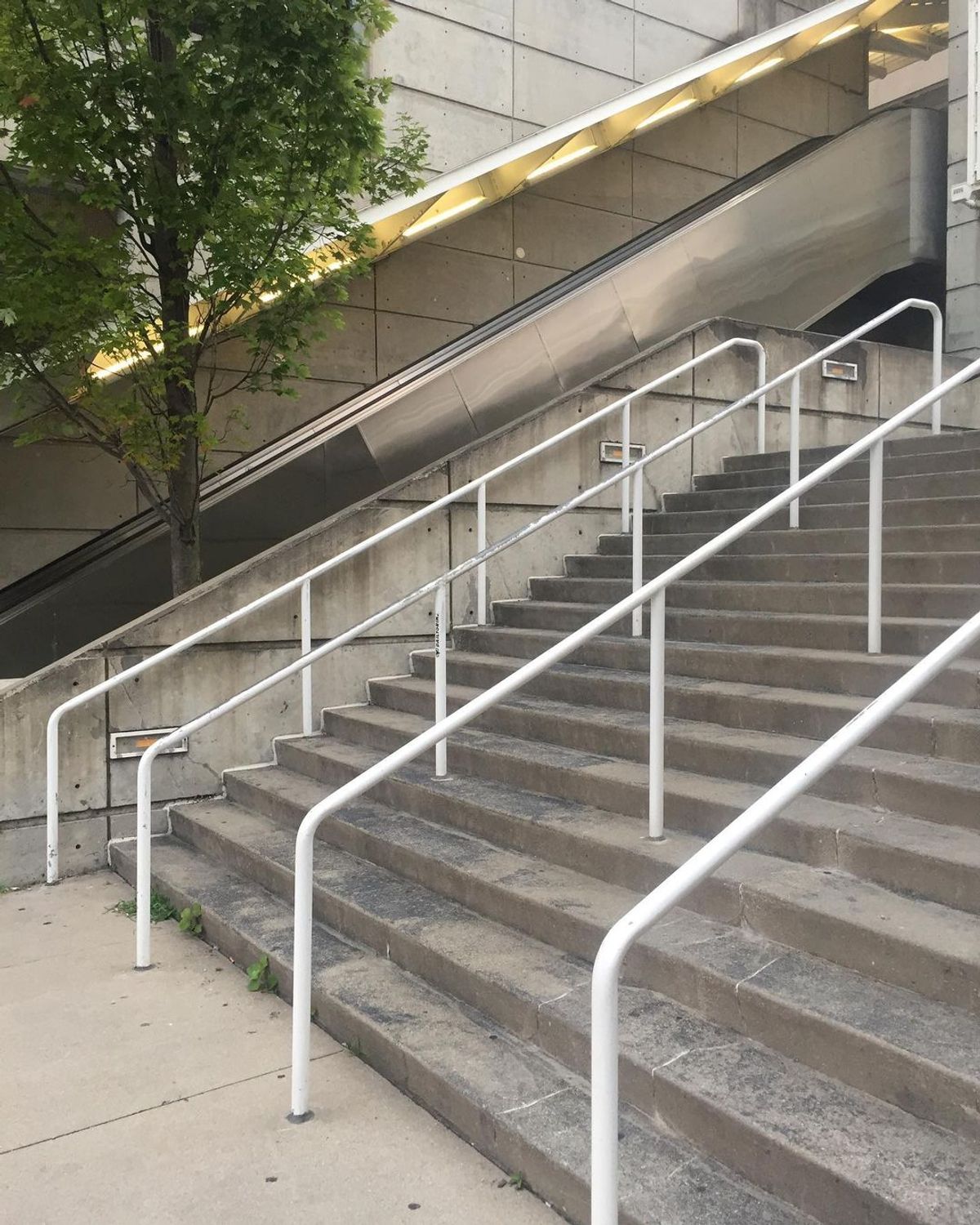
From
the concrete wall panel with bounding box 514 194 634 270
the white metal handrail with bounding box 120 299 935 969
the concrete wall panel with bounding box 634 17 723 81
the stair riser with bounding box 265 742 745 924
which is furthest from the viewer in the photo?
the concrete wall panel with bounding box 634 17 723 81

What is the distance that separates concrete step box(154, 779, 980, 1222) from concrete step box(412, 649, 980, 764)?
4.11 feet

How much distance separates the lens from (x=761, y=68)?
484 inches

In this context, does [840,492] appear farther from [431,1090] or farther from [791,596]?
[431,1090]

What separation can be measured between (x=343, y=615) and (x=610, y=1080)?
15.2 ft

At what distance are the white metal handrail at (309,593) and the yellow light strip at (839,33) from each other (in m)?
6.97

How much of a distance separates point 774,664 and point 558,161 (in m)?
7.88

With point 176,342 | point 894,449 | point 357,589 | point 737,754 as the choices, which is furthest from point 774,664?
point 176,342

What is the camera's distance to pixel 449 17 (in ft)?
33.4

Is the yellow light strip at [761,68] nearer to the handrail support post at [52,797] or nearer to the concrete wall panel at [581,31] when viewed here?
the concrete wall panel at [581,31]

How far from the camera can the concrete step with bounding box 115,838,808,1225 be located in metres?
2.32

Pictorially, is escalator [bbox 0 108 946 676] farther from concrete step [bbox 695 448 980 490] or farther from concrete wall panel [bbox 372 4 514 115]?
concrete wall panel [bbox 372 4 514 115]

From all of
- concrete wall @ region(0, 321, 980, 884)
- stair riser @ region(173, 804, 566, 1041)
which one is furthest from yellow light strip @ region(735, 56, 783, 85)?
stair riser @ region(173, 804, 566, 1041)

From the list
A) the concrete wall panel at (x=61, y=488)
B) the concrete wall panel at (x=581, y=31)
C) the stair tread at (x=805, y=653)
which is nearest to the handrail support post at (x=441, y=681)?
the stair tread at (x=805, y=653)

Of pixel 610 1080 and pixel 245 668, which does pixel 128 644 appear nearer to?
pixel 245 668
